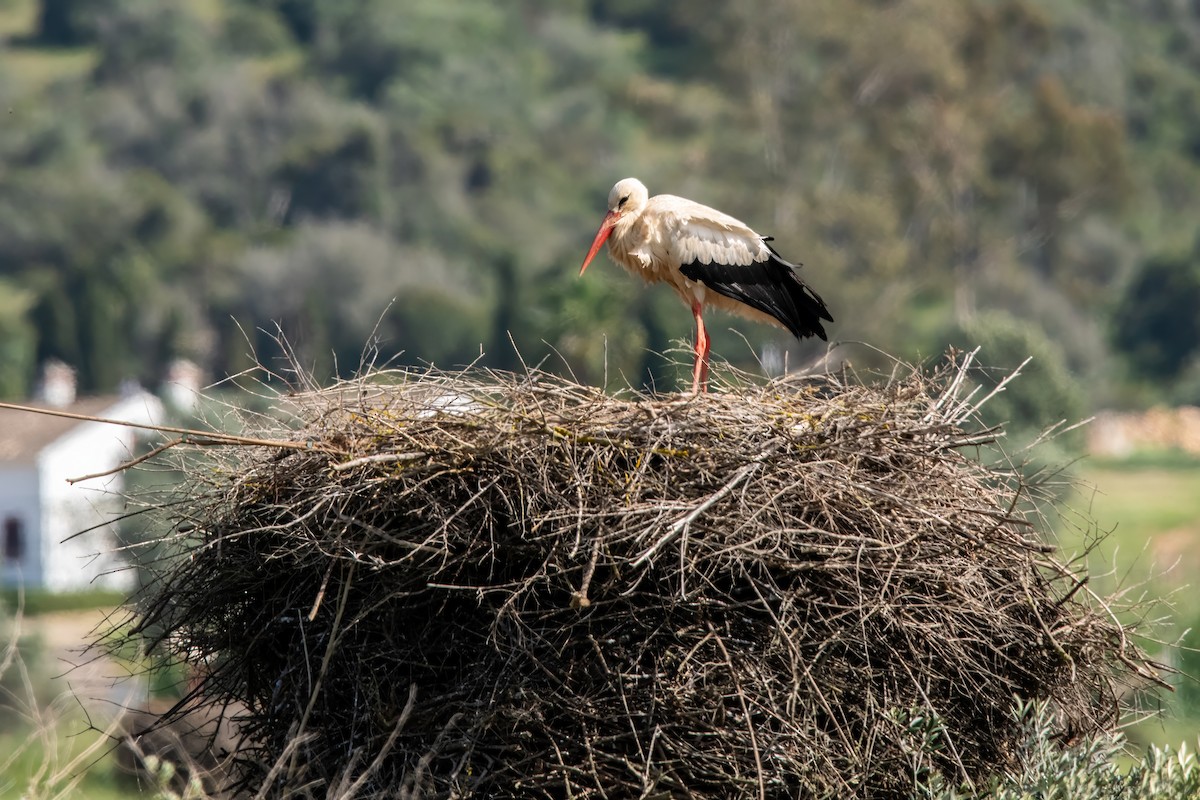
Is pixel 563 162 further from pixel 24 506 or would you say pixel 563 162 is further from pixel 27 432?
pixel 24 506

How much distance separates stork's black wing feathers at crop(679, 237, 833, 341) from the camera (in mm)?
8297

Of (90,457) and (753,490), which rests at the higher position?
(753,490)

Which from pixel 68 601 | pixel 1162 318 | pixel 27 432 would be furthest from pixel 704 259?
pixel 1162 318

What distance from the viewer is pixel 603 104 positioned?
59.3 meters

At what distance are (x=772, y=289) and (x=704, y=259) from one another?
401 mm

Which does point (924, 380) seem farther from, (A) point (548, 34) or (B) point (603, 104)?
(A) point (548, 34)

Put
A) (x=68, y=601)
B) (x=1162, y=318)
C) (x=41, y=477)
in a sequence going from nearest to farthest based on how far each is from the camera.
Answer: (x=68, y=601) → (x=41, y=477) → (x=1162, y=318)

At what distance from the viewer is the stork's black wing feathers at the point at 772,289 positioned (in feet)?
27.2

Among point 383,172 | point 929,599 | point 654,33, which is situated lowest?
point 383,172

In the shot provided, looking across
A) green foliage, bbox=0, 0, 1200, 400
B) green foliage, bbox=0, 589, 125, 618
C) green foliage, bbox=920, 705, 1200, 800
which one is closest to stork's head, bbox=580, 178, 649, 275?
green foliage, bbox=920, 705, 1200, 800

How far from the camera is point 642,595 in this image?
6.22 meters

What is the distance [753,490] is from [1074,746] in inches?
66.4

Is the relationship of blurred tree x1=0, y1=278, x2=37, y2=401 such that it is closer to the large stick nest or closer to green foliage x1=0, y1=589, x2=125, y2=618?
green foliage x1=0, y1=589, x2=125, y2=618

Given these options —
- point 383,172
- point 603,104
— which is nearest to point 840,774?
point 383,172
